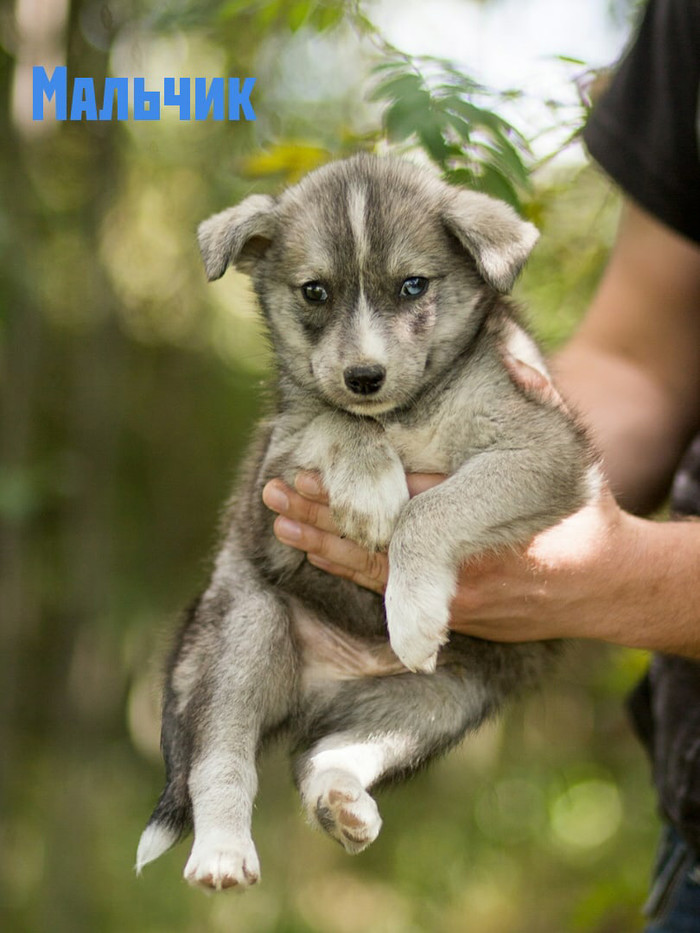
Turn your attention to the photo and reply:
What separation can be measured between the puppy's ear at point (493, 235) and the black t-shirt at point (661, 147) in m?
0.54

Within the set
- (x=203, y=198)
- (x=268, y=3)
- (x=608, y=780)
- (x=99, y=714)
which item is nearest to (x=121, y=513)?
(x=99, y=714)

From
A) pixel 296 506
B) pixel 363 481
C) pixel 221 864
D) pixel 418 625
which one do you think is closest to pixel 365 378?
pixel 363 481

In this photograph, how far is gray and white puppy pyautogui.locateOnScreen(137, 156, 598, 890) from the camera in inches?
93.7

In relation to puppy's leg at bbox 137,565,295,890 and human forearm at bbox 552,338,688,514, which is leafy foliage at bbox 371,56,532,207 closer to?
human forearm at bbox 552,338,688,514

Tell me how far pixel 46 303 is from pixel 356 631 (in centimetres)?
474

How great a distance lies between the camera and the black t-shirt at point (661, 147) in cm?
276

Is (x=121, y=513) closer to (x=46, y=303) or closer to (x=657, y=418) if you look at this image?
(x=46, y=303)

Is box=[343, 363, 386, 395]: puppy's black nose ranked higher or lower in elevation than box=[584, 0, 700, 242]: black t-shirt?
lower

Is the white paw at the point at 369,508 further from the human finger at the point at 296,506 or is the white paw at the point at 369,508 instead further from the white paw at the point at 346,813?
the white paw at the point at 346,813

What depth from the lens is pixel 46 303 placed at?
22.1ft

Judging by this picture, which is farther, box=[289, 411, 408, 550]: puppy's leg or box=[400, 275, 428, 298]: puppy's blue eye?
box=[400, 275, 428, 298]: puppy's blue eye

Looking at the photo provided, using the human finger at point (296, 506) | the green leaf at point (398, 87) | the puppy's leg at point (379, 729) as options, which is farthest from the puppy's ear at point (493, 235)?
the puppy's leg at point (379, 729)

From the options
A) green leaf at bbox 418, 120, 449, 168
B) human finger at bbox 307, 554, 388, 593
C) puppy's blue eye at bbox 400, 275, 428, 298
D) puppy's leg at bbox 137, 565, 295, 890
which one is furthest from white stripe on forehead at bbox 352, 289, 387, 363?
puppy's leg at bbox 137, 565, 295, 890

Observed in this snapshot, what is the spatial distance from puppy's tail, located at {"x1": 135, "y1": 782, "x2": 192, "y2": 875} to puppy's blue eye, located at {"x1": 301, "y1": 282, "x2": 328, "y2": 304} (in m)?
1.28
